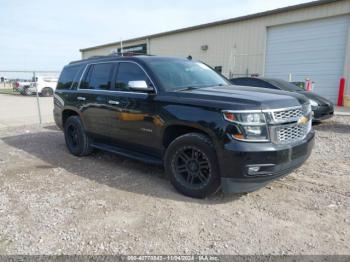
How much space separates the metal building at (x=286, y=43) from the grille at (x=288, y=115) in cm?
1107

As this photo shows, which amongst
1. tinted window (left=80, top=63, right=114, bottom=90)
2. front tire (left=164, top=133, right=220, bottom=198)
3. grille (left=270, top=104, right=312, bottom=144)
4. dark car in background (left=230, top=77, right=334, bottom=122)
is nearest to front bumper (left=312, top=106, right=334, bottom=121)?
dark car in background (left=230, top=77, right=334, bottom=122)

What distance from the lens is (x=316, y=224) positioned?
3043 millimetres

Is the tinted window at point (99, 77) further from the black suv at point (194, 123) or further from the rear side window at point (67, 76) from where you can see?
the rear side window at point (67, 76)

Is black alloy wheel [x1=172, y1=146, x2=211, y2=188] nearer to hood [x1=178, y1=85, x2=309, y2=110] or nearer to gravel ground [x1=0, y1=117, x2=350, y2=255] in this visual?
gravel ground [x1=0, y1=117, x2=350, y2=255]

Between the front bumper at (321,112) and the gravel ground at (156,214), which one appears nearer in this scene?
the gravel ground at (156,214)

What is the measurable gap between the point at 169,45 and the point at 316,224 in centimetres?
1989

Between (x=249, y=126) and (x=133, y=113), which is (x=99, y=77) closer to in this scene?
(x=133, y=113)

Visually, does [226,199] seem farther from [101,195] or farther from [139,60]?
[139,60]

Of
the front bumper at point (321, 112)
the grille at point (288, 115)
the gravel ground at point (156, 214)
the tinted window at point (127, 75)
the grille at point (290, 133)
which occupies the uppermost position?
the tinted window at point (127, 75)

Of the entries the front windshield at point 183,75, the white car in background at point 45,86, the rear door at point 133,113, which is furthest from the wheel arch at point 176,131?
the white car in background at point 45,86

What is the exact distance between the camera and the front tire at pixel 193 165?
3.43m

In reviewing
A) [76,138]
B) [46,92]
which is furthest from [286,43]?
[46,92]

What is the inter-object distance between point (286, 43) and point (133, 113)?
42.0 ft

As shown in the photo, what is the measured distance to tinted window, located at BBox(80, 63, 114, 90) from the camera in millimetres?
4895
